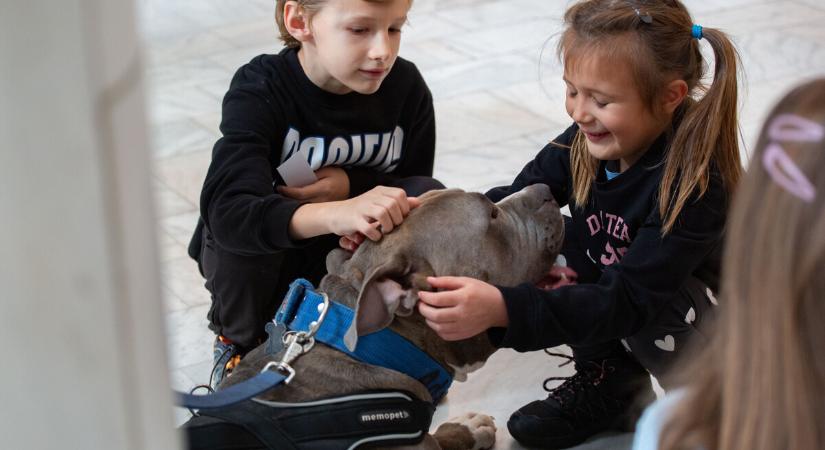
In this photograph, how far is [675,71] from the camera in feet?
10.6

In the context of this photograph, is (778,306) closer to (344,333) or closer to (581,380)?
(344,333)

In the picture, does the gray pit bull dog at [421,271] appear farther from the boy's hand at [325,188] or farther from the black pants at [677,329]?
the boy's hand at [325,188]

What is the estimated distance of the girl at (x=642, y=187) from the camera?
120 inches

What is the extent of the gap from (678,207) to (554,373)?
1.14 metres

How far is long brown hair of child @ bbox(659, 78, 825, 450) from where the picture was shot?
5.59 feet

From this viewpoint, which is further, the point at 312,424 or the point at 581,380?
the point at 581,380

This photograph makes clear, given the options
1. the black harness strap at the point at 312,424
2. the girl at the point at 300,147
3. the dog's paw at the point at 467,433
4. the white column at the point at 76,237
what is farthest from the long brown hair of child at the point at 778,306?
the dog's paw at the point at 467,433

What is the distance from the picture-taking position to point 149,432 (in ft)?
4.40


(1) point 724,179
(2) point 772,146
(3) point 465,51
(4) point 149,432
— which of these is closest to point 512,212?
(1) point 724,179

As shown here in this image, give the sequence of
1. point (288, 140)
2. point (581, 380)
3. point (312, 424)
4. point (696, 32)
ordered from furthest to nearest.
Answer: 1. point (581, 380)
2. point (288, 140)
3. point (696, 32)
4. point (312, 424)

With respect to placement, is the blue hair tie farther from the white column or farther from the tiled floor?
the white column

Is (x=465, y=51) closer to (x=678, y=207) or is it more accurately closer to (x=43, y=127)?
(x=678, y=207)

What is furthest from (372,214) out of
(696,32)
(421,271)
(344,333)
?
(696,32)

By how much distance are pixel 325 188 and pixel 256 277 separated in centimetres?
38
